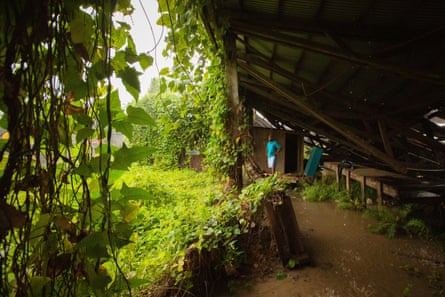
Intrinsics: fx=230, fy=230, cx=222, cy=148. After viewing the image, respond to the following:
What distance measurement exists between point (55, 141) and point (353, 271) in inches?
165

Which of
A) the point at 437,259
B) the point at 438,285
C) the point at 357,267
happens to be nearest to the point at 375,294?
the point at 357,267

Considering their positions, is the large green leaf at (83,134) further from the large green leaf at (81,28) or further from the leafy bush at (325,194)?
the leafy bush at (325,194)

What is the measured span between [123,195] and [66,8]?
0.72 meters

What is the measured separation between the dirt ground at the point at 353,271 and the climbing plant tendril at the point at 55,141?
8.67 feet

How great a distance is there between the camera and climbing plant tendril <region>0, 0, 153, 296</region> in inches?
26.9

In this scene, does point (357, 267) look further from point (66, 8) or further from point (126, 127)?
point (66, 8)

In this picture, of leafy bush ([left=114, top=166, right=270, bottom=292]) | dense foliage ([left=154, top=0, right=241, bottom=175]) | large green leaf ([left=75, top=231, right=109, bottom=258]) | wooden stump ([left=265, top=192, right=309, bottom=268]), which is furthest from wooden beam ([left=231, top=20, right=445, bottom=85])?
large green leaf ([left=75, top=231, right=109, bottom=258])

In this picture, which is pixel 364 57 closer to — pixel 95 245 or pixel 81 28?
pixel 81 28

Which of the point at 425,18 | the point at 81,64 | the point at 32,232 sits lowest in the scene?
the point at 32,232

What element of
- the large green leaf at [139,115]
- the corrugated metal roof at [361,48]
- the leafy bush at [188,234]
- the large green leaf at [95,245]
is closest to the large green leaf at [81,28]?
the large green leaf at [139,115]

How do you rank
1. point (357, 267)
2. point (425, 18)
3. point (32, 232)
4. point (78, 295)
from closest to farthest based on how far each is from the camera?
1. point (32, 232)
2. point (78, 295)
3. point (425, 18)
4. point (357, 267)

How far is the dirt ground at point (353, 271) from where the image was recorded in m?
3.02

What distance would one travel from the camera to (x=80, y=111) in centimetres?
89

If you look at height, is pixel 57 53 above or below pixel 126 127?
above
